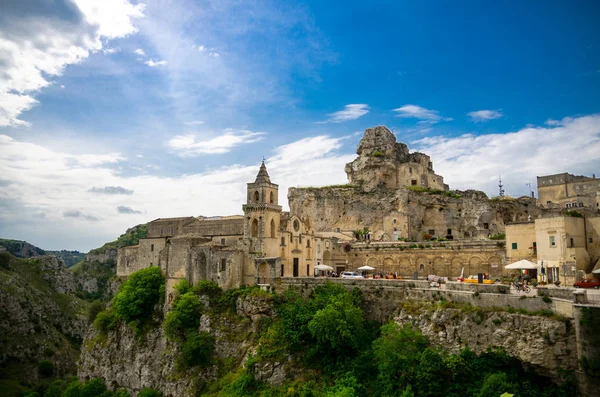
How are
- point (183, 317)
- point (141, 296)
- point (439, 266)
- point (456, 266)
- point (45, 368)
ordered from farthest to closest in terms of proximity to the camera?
point (45, 368), point (141, 296), point (439, 266), point (456, 266), point (183, 317)

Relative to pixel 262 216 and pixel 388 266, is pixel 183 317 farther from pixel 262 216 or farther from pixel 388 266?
pixel 388 266

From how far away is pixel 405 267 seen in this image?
4756cm

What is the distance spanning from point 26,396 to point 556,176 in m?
84.0

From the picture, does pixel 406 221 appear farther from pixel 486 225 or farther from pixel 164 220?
pixel 164 220

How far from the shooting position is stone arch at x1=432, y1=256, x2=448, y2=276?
4500 cm

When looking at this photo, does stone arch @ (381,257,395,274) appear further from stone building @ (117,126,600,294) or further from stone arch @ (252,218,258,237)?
stone arch @ (252,218,258,237)

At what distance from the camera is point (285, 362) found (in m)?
32.2

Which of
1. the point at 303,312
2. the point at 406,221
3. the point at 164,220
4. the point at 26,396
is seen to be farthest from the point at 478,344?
the point at 26,396

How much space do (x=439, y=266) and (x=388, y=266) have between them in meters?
5.78

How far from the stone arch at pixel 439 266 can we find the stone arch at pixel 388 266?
185 inches

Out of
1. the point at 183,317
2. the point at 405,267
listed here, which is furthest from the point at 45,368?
the point at 405,267

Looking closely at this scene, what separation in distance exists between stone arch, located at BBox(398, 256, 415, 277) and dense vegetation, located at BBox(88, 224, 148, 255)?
96967 mm

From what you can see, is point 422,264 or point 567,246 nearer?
point 567,246

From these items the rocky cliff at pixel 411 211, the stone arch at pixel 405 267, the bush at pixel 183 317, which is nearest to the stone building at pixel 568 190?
the rocky cliff at pixel 411 211
